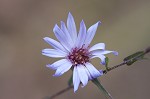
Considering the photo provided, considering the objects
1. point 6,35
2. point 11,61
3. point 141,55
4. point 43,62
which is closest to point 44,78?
point 43,62

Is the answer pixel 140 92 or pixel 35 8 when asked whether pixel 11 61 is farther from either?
pixel 140 92

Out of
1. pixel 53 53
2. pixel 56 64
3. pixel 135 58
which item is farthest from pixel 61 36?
Answer: pixel 135 58

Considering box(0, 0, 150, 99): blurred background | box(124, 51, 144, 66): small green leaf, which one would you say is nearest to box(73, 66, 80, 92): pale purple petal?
box(124, 51, 144, 66): small green leaf

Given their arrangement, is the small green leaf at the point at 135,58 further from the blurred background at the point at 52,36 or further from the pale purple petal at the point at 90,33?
the blurred background at the point at 52,36

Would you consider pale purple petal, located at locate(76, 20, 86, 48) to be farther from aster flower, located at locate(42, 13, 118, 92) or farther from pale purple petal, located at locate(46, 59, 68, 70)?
pale purple petal, located at locate(46, 59, 68, 70)

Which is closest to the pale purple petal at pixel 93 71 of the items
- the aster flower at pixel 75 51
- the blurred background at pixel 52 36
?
the aster flower at pixel 75 51

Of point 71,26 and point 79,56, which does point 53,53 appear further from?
point 79,56
